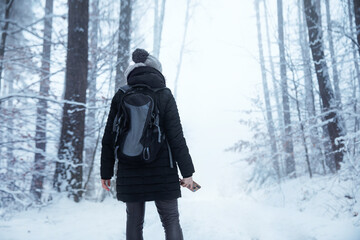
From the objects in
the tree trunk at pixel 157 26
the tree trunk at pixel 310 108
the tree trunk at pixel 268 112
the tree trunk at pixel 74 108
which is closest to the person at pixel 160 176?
the tree trunk at pixel 74 108

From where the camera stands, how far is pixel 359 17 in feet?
15.6

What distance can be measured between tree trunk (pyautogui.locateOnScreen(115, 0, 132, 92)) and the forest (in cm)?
3

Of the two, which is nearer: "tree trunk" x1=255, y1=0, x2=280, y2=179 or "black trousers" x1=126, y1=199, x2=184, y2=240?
"black trousers" x1=126, y1=199, x2=184, y2=240

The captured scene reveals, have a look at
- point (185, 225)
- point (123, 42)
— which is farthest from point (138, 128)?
point (123, 42)

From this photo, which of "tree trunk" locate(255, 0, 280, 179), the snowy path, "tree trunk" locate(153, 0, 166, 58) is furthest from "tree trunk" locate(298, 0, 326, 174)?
"tree trunk" locate(153, 0, 166, 58)

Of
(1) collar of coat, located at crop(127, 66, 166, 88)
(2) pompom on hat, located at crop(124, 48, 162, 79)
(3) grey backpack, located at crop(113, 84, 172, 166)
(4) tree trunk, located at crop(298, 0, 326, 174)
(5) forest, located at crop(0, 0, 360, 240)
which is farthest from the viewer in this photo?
(4) tree trunk, located at crop(298, 0, 326, 174)

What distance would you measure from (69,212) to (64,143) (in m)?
1.26

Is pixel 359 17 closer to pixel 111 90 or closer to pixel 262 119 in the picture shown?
pixel 262 119

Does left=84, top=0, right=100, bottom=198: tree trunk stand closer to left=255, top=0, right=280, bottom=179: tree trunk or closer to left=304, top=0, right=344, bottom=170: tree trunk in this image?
left=255, top=0, right=280, bottom=179: tree trunk

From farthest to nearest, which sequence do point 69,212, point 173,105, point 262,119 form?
point 262,119, point 69,212, point 173,105

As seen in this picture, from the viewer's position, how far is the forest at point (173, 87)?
4.49 metres

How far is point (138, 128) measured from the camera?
2088mm

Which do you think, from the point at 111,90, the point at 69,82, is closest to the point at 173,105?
the point at 69,82

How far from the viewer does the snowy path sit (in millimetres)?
3225
